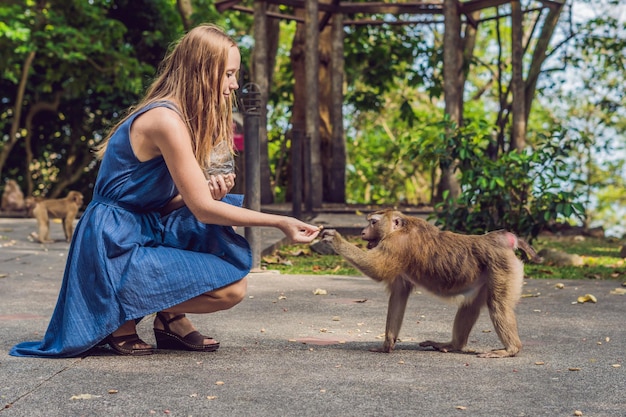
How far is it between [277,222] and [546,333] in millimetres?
1886

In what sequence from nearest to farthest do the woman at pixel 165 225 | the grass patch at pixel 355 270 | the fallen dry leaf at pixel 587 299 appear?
the woman at pixel 165 225 → the fallen dry leaf at pixel 587 299 → the grass patch at pixel 355 270

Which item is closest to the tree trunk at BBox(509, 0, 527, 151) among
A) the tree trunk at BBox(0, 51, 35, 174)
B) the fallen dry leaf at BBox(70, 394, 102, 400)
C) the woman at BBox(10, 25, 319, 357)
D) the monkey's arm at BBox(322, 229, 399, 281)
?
the monkey's arm at BBox(322, 229, 399, 281)

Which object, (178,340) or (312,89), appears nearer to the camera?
(178,340)

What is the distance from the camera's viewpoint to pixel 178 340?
446cm

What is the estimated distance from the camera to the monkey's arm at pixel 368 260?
443 centimetres

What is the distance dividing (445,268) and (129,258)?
1561 mm

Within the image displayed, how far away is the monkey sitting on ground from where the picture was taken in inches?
175

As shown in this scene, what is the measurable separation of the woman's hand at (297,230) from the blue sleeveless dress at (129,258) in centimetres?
33

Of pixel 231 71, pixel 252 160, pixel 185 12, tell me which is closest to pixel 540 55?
pixel 185 12

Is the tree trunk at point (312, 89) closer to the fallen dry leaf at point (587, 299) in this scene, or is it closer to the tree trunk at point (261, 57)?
the tree trunk at point (261, 57)

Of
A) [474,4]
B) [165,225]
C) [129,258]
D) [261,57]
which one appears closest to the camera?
[129,258]

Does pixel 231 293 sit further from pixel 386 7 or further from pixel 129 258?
pixel 386 7

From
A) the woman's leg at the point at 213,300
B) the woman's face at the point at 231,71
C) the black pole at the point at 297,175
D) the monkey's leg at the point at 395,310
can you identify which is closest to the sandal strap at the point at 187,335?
the woman's leg at the point at 213,300

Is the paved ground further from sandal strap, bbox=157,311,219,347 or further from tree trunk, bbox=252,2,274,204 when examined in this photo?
tree trunk, bbox=252,2,274,204
